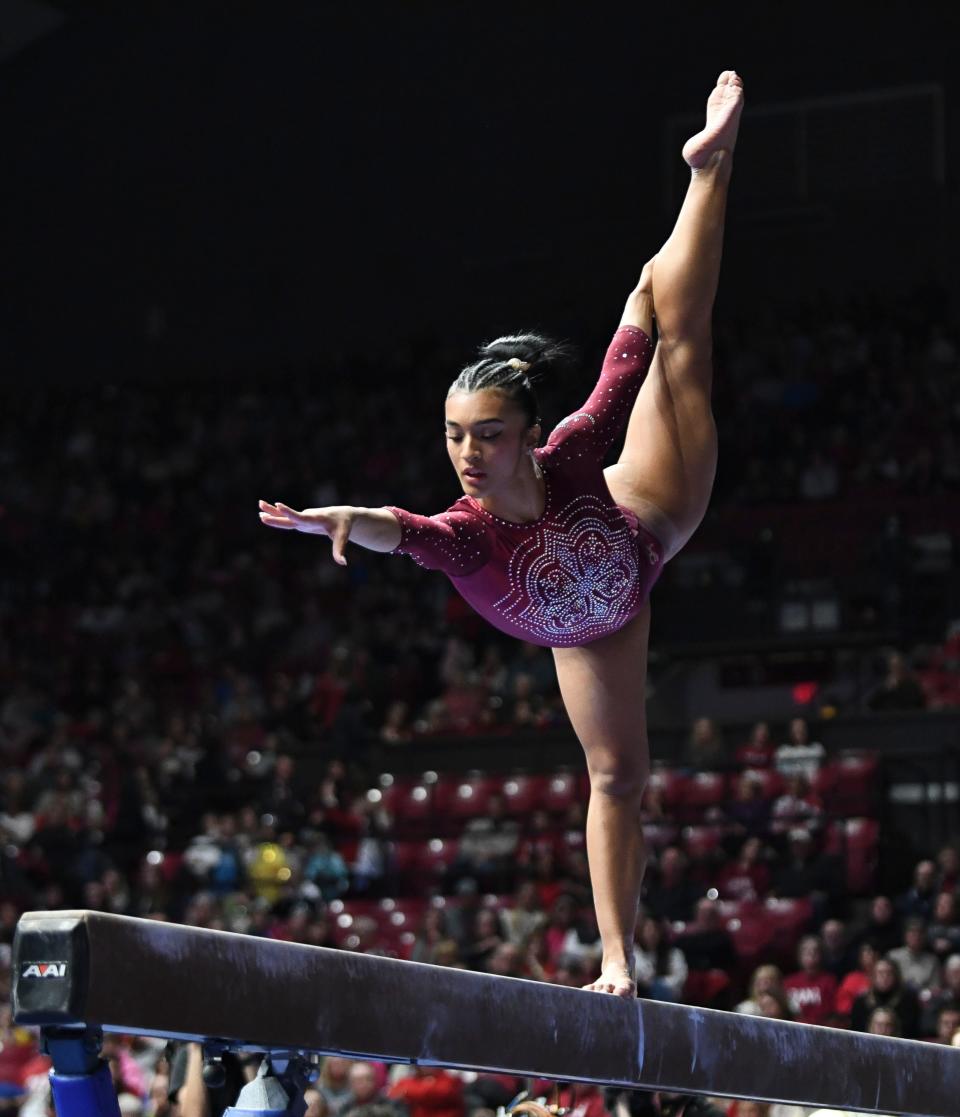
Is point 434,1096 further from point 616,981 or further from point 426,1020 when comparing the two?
point 426,1020

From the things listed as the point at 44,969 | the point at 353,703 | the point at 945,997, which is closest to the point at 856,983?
the point at 945,997

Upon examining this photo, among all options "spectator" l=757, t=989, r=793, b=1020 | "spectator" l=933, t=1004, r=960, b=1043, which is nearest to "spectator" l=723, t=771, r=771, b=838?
"spectator" l=757, t=989, r=793, b=1020

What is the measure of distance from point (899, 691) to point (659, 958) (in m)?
3.11

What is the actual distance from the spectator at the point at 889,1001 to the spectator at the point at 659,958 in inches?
35.7

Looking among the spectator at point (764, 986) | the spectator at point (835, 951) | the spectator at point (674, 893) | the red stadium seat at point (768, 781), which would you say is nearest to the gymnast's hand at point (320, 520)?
the spectator at point (764, 986)

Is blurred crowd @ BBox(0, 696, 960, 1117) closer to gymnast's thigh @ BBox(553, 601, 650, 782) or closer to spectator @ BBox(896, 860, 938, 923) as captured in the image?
spectator @ BBox(896, 860, 938, 923)

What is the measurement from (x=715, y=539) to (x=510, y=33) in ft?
20.6

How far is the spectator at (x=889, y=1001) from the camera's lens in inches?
294

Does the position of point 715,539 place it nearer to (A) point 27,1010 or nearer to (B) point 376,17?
(B) point 376,17

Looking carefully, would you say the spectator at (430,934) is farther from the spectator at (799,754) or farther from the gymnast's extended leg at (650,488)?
the gymnast's extended leg at (650,488)

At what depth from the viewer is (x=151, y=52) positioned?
1802 centimetres

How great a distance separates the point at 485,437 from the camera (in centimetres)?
374

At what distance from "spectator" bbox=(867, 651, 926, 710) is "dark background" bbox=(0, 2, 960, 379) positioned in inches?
224

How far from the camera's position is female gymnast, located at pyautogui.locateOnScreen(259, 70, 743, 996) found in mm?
3777
